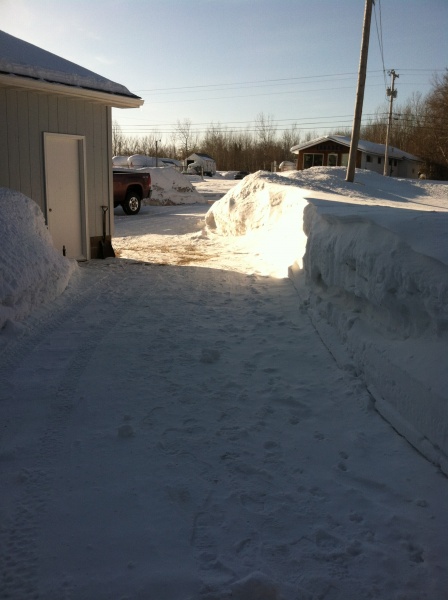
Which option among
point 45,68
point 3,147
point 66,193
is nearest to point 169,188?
point 66,193

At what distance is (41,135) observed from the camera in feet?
29.7

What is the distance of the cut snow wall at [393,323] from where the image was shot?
3471 millimetres

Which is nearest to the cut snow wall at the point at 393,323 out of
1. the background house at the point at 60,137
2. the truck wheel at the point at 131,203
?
the background house at the point at 60,137

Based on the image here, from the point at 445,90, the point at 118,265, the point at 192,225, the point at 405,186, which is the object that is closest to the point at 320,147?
the point at 445,90

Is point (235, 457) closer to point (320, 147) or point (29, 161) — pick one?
point (29, 161)

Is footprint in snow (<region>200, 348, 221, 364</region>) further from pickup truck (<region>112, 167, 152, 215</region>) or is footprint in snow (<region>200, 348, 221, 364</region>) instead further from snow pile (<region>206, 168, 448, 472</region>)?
pickup truck (<region>112, 167, 152, 215</region>)

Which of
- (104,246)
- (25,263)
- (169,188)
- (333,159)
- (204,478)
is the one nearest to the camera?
(204,478)

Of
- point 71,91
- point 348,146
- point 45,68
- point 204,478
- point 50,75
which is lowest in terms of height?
point 204,478

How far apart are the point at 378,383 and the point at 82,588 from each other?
2726mm

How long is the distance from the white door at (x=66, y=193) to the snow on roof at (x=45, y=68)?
3.23 feet

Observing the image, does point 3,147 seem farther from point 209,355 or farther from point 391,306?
point 391,306

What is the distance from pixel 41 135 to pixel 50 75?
1.02 metres

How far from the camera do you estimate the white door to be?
369 inches

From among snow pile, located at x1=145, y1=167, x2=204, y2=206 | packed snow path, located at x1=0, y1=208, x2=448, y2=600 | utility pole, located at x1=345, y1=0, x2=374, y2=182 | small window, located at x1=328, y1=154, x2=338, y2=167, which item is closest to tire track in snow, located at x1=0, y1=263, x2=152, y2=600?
packed snow path, located at x1=0, y1=208, x2=448, y2=600
